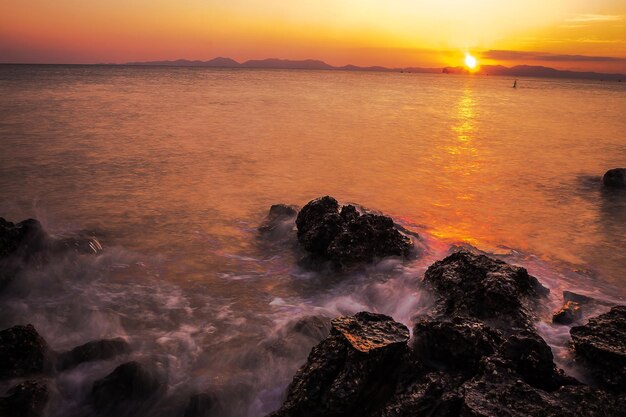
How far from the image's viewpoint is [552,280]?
668cm

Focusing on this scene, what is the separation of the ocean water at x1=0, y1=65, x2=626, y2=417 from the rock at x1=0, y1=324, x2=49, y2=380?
0.25 meters

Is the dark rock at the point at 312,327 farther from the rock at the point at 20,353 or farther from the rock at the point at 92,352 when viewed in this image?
the rock at the point at 20,353

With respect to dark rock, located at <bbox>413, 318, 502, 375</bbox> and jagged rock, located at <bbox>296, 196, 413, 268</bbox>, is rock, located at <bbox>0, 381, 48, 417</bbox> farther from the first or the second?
jagged rock, located at <bbox>296, 196, 413, 268</bbox>

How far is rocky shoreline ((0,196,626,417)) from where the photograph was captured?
11.4 ft

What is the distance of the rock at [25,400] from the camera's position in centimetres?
379

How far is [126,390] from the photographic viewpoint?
4324 millimetres

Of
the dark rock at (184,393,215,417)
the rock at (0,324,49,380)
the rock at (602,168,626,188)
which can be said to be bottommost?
the dark rock at (184,393,215,417)

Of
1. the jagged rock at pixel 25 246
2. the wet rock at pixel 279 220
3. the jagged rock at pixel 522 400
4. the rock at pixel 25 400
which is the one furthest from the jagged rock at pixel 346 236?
the rock at pixel 25 400

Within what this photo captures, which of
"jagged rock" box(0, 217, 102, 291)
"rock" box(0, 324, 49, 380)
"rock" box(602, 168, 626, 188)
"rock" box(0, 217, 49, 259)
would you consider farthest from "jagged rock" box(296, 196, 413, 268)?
"rock" box(602, 168, 626, 188)

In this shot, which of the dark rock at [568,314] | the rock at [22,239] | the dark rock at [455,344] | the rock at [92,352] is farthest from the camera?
the rock at [22,239]

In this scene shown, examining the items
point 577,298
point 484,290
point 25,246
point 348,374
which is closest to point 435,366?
point 348,374

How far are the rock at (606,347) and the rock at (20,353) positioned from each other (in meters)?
5.53

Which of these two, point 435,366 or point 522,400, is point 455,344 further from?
point 522,400

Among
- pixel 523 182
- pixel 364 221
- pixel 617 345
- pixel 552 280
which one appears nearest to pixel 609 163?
pixel 523 182
